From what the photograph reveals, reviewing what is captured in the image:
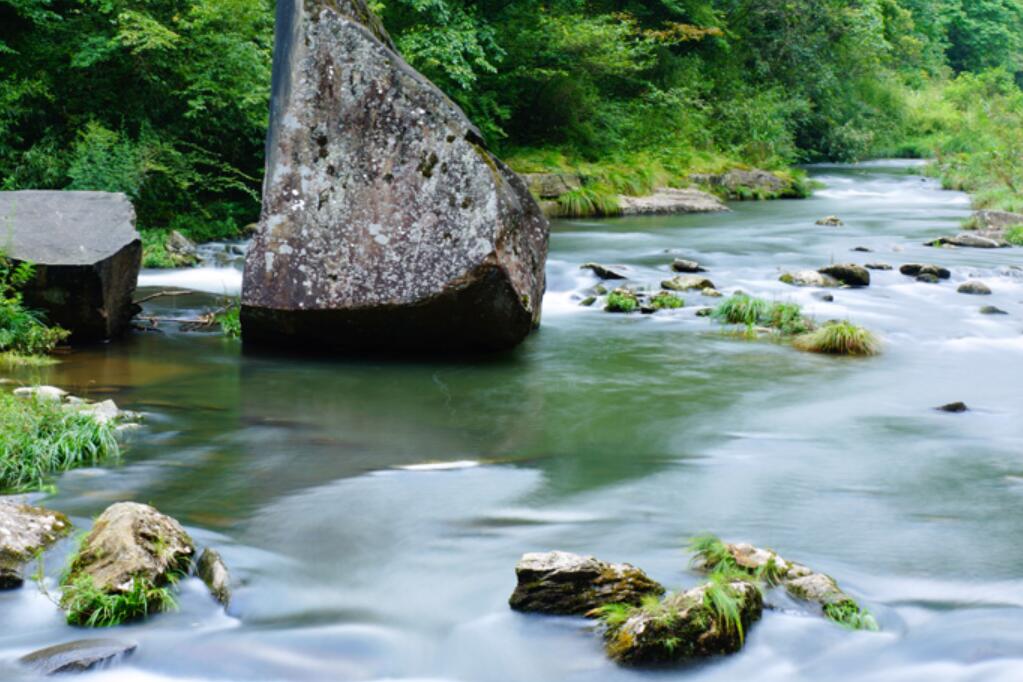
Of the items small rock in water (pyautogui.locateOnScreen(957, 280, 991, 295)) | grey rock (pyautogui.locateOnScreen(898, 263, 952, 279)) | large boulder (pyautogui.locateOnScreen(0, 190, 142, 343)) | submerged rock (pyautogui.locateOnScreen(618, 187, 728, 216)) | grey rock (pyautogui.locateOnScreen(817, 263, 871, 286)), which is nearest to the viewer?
large boulder (pyautogui.locateOnScreen(0, 190, 142, 343))

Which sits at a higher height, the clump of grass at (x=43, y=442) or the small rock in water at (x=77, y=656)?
the clump of grass at (x=43, y=442)

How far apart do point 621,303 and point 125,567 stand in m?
8.32

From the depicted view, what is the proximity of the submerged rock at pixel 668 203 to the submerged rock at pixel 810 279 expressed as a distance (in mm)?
8986

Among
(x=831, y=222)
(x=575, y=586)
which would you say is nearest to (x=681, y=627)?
(x=575, y=586)

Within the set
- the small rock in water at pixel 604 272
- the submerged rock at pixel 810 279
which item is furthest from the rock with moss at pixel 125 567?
the submerged rock at pixel 810 279

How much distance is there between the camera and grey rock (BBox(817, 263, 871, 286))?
13805mm

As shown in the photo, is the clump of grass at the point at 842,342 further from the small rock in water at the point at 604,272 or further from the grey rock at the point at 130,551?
the grey rock at the point at 130,551

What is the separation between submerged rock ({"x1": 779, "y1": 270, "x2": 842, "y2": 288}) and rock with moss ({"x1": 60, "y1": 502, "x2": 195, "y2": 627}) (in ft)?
34.0

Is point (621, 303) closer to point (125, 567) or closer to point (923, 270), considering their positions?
point (923, 270)

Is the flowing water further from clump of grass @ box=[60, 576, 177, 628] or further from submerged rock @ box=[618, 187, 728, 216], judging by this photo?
submerged rock @ box=[618, 187, 728, 216]

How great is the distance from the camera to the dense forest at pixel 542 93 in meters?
17.0

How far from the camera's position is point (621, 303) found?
12.3 m

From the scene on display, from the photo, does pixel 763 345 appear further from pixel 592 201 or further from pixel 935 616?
pixel 592 201

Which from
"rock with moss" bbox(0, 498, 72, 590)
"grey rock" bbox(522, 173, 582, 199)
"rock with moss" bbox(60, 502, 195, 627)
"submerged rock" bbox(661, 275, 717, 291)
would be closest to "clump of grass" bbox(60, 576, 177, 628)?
"rock with moss" bbox(60, 502, 195, 627)
